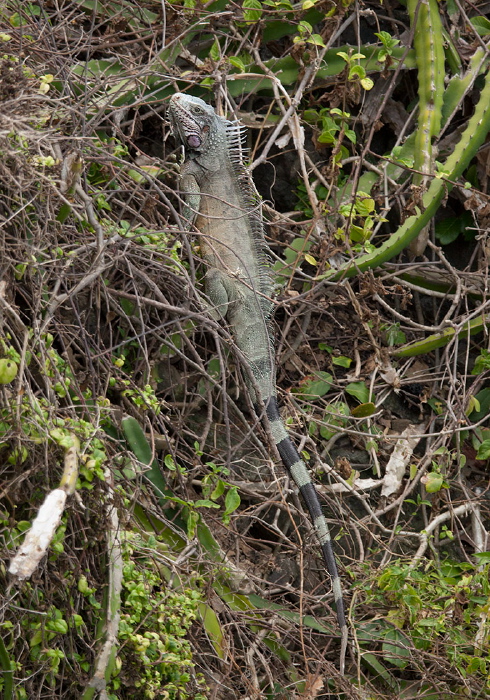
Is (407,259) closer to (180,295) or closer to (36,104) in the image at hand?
(180,295)

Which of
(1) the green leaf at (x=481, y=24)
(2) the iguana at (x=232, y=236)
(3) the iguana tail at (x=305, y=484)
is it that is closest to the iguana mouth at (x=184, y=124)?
(2) the iguana at (x=232, y=236)

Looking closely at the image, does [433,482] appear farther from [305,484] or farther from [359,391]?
[305,484]

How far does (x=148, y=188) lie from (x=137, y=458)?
139cm

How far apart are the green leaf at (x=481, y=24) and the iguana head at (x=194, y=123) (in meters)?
1.77

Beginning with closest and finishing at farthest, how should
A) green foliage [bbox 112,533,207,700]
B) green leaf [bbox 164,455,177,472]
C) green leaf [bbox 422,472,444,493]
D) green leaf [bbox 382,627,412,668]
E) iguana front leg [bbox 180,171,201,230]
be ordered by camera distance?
green foliage [bbox 112,533,207,700], green leaf [bbox 164,455,177,472], green leaf [bbox 382,627,412,668], iguana front leg [bbox 180,171,201,230], green leaf [bbox 422,472,444,493]

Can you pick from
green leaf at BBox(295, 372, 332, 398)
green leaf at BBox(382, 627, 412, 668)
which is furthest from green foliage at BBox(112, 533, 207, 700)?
green leaf at BBox(295, 372, 332, 398)

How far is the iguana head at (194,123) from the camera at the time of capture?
3750mm

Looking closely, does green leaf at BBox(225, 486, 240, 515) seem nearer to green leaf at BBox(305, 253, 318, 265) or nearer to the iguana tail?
the iguana tail

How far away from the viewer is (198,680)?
2936 millimetres

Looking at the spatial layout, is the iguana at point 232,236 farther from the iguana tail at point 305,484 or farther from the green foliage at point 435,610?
the green foliage at point 435,610

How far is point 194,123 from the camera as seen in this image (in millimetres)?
3787

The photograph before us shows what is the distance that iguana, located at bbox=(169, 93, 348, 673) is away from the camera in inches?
144

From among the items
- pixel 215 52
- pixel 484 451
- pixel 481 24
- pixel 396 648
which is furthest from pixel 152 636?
pixel 481 24

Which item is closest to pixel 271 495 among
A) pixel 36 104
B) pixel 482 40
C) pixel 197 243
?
pixel 197 243
